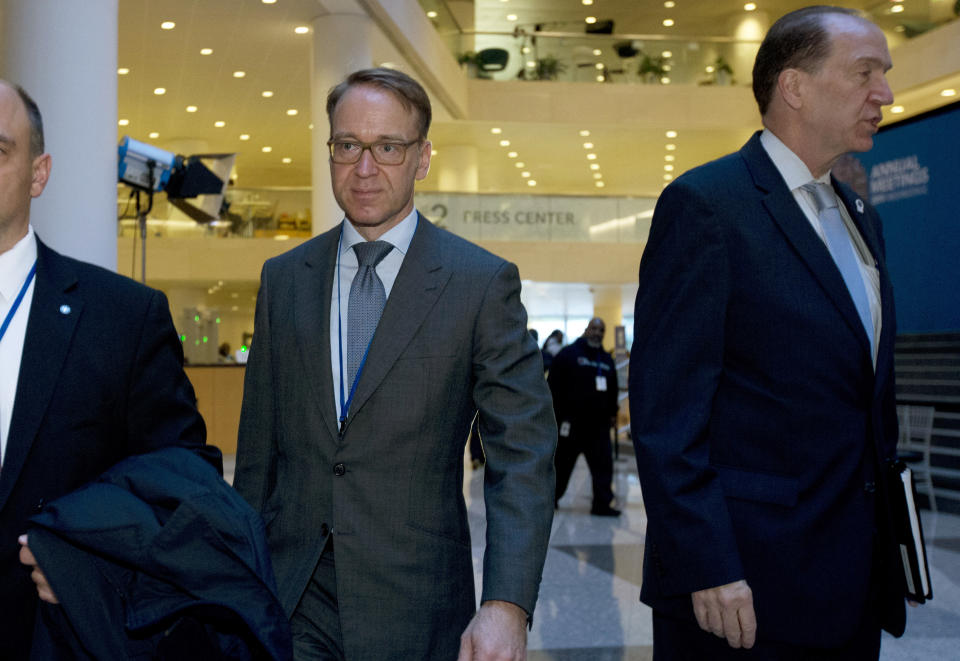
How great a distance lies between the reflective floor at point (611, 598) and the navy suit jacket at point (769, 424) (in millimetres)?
2692

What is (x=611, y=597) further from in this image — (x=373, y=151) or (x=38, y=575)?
(x=38, y=575)

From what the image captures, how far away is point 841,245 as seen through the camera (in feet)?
6.45

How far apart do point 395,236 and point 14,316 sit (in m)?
Result: 0.68

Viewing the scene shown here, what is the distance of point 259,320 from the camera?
2.02 m

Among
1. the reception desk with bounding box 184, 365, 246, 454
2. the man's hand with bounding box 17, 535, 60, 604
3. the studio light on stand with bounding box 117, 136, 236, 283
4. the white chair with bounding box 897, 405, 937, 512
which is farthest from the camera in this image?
the reception desk with bounding box 184, 365, 246, 454

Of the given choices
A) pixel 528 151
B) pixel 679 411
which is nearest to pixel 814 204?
pixel 679 411

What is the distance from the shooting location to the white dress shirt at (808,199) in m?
1.95

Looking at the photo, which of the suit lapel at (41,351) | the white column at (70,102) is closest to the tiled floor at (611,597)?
the white column at (70,102)

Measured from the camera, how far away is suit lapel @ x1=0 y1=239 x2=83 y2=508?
151cm

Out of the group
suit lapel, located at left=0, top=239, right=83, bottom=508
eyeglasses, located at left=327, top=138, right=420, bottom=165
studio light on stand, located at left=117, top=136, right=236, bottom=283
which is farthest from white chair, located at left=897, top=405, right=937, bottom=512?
suit lapel, located at left=0, top=239, right=83, bottom=508

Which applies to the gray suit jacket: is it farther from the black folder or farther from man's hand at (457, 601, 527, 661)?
the black folder

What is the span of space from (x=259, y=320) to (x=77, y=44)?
4643mm

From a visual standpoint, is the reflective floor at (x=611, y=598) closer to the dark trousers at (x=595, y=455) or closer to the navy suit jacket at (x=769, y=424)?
the dark trousers at (x=595, y=455)

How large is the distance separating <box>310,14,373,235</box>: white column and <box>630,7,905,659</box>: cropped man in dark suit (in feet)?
36.5
